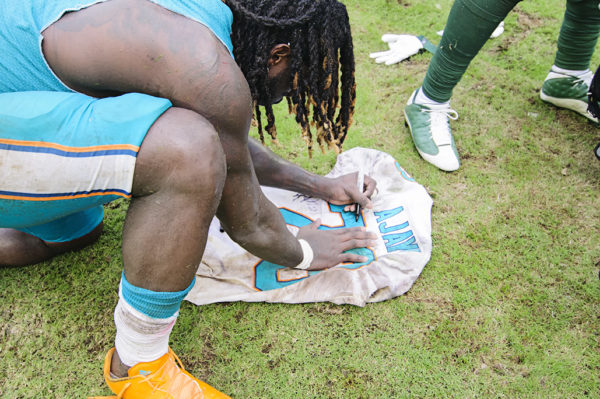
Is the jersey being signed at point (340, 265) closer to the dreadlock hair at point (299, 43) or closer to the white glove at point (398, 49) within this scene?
the dreadlock hair at point (299, 43)

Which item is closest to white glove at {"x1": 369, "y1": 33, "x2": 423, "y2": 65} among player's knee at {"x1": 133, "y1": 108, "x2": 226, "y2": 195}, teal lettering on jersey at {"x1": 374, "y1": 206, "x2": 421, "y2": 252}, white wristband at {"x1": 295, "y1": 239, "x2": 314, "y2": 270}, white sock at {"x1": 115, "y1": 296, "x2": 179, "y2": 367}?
teal lettering on jersey at {"x1": 374, "y1": 206, "x2": 421, "y2": 252}

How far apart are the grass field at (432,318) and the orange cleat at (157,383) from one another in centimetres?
19

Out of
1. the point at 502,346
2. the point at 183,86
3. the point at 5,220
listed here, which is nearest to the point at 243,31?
the point at 183,86

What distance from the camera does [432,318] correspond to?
1874 millimetres

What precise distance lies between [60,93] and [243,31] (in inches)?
22.4

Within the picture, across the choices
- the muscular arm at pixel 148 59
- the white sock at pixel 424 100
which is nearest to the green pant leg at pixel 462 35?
the white sock at pixel 424 100

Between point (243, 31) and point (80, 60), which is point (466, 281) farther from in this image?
point (80, 60)

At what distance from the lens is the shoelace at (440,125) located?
2604mm

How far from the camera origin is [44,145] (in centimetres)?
109

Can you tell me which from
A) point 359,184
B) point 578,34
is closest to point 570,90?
point 578,34

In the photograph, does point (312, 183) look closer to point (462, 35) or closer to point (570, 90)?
point (462, 35)

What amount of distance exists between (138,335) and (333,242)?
982 millimetres

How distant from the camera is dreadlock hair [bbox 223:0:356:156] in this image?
133cm

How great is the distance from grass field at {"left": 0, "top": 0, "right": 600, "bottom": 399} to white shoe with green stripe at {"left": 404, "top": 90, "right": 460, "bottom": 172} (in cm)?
6
